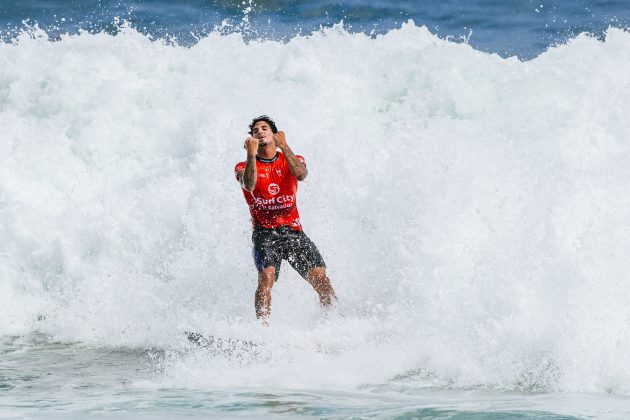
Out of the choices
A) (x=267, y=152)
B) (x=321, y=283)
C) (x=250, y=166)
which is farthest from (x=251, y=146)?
(x=321, y=283)

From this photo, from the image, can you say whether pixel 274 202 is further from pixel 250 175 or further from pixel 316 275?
pixel 316 275

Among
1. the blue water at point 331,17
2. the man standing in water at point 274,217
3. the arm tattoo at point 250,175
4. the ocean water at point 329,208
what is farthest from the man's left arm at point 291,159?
the blue water at point 331,17

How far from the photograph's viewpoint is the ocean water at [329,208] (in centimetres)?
Answer: 586

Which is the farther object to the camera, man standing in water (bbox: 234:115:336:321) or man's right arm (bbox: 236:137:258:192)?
man standing in water (bbox: 234:115:336:321)

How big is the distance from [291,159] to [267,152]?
285 millimetres

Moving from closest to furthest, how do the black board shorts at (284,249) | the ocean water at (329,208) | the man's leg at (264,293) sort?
1. the ocean water at (329,208)
2. the man's leg at (264,293)
3. the black board shorts at (284,249)

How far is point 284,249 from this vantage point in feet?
23.0

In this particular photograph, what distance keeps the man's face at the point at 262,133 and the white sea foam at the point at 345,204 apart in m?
1.50

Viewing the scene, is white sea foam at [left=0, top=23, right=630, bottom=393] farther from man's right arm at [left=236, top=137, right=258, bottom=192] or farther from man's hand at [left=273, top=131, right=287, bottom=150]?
man's hand at [left=273, top=131, right=287, bottom=150]

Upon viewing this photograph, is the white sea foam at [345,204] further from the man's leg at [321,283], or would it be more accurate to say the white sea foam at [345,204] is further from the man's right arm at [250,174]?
the man's right arm at [250,174]

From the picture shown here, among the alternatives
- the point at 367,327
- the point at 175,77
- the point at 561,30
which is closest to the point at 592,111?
the point at 561,30

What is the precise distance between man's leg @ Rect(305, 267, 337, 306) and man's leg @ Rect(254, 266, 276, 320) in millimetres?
337

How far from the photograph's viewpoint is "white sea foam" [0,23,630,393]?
6.19 m

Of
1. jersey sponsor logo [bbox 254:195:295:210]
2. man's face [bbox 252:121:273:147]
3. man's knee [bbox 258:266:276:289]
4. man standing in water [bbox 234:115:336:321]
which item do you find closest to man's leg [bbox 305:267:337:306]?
man standing in water [bbox 234:115:336:321]
